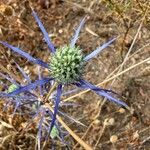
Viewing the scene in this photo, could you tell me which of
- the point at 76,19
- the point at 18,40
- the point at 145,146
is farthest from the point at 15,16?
the point at 145,146

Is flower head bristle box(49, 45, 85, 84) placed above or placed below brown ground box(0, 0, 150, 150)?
above

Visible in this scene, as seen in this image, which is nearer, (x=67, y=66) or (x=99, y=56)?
(x=67, y=66)

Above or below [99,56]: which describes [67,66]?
above

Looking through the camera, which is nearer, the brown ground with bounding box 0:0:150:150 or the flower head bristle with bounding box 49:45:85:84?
the flower head bristle with bounding box 49:45:85:84

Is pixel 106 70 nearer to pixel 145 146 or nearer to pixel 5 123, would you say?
pixel 145 146
